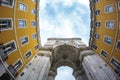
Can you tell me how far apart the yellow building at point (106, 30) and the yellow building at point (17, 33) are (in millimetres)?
14068

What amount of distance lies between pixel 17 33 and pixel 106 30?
1696cm

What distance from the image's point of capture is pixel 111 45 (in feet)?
92.9

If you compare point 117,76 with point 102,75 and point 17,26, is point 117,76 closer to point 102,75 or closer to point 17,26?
point 102,75

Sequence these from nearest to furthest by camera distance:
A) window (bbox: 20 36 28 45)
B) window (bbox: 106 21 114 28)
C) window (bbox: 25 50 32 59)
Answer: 1. window (bbox: 106 21 114 28)
2. window (bbox: 20 36 28 45)
3. window (bbox: 25 50 32 59)

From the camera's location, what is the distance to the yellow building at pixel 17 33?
72.5 feet

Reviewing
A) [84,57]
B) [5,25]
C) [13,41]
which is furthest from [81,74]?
[5,25]

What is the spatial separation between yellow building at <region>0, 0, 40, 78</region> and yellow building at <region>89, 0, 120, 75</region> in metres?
14.1

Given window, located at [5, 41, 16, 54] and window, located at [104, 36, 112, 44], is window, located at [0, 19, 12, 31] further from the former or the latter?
window, located at [104, 36, 112, 44]

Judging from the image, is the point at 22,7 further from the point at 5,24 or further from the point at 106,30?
the point at 106,30

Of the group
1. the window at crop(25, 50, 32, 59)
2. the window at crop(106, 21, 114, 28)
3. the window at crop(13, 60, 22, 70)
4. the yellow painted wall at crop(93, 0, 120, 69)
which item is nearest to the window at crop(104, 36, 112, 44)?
the yellow painted wall at crop(93, 0, 120, 69)

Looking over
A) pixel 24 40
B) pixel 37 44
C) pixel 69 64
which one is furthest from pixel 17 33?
pixel 69 64

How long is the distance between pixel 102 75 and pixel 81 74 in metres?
13.7

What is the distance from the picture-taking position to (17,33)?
2627 cm

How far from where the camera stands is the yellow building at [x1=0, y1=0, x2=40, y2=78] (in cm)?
2211
